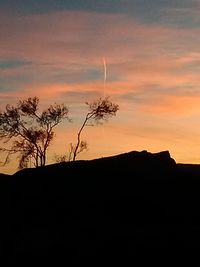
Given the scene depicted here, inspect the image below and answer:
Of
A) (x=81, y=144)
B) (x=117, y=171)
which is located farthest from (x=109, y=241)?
(x=81, y=144)

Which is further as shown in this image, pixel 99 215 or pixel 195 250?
pixel 99 215

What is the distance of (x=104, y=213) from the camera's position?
17281mm

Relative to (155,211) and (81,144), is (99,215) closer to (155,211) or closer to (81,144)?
(155,211)

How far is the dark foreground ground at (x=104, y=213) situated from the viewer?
1531 centimetres

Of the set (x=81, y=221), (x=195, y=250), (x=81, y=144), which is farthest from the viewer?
(x=81, y=144)

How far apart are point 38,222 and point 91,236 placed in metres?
2.09

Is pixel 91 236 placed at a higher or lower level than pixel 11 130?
lower

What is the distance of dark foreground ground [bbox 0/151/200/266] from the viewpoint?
1531cm

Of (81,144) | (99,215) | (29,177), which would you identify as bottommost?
(99,215)

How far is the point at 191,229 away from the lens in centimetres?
1623

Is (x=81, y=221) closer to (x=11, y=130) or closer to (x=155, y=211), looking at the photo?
(x=155, y=211)

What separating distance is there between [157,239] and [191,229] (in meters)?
1.20

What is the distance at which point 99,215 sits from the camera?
17.2m

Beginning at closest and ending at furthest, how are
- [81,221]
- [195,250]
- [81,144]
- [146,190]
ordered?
1. [195,250]
2. [81,221]
3. [146,190]
4. [81,144]
